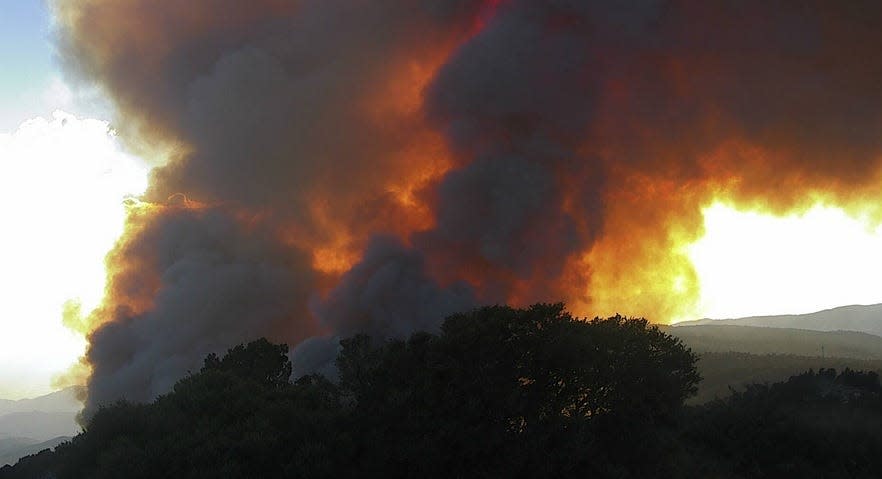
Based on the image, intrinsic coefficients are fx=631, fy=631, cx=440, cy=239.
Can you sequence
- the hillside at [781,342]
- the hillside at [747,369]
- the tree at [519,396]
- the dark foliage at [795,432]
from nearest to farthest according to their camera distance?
the tree at [519,396] < the dark foliage at [795,432] < the hillside at [747,369] < the hillside at [781,342]

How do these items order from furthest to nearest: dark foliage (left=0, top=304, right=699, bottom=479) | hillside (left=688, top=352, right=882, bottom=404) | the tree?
hillside (left=688, top=352, right=882, bottom=404)
the tree
dark foliage (left=0, top=304, right=699, bottom=479)

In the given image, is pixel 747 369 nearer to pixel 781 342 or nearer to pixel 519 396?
pixel 519 396

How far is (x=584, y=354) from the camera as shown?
23.7 meters

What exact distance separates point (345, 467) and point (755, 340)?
359ft

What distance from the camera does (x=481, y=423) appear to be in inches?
846

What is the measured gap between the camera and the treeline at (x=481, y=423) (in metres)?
21.0

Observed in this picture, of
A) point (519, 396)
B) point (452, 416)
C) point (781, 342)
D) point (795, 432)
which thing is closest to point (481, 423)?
point (452, 416)

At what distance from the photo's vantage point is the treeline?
21.0m

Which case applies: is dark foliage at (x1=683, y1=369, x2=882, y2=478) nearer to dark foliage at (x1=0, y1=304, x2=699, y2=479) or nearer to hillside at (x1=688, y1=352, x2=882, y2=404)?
dark foliage at (x1=0, y1=304, x2=699, y2=479)

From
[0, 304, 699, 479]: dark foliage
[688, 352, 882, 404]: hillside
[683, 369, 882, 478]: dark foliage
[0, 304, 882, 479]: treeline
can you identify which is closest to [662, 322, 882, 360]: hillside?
[688, 352, 882, 404]: hillside

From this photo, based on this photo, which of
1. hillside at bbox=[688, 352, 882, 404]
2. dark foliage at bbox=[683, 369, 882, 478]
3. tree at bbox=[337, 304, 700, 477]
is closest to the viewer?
tree at bbox=[337, 304, 700, 477]

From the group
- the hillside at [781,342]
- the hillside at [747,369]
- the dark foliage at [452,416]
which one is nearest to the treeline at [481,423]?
the dark foliage at [452,416]

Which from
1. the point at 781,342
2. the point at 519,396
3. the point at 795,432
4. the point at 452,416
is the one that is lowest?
the point at 795,432

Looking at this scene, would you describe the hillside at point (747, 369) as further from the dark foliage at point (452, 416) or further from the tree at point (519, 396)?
the dark foliage at point (452, 416)
